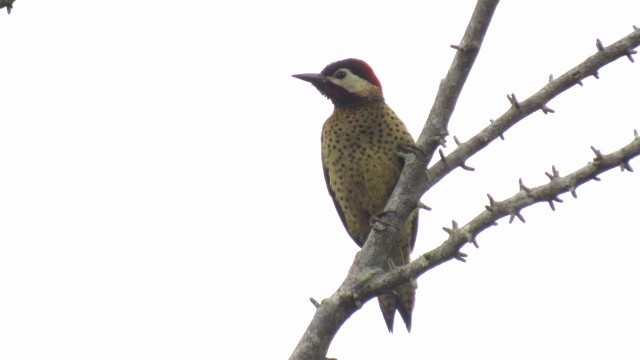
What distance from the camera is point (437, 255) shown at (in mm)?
4395

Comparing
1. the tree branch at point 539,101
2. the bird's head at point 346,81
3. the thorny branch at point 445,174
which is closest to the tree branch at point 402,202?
the thorny branch at point 445,174

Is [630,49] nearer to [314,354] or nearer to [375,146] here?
[314,354]

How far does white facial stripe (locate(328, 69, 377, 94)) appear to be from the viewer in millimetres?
7738

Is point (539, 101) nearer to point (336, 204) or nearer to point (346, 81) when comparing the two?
point (346, 81)

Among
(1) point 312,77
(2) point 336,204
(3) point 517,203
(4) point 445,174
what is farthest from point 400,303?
(3) point 517,203

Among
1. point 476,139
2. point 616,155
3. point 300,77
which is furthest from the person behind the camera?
point 300,77

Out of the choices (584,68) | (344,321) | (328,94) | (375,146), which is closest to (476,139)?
(584,68)

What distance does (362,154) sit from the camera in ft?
23.7

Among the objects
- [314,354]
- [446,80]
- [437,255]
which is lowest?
[314,354]

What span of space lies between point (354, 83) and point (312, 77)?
0.35m

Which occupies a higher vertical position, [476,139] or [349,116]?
[349,116]

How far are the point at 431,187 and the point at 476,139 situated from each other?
0.38m

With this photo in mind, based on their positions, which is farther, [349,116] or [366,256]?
[349,116]

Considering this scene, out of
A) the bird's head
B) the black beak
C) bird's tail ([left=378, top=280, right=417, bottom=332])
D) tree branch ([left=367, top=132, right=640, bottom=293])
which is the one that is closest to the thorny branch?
tree branch ([left=367, top=132, right=640, bottom=293])
